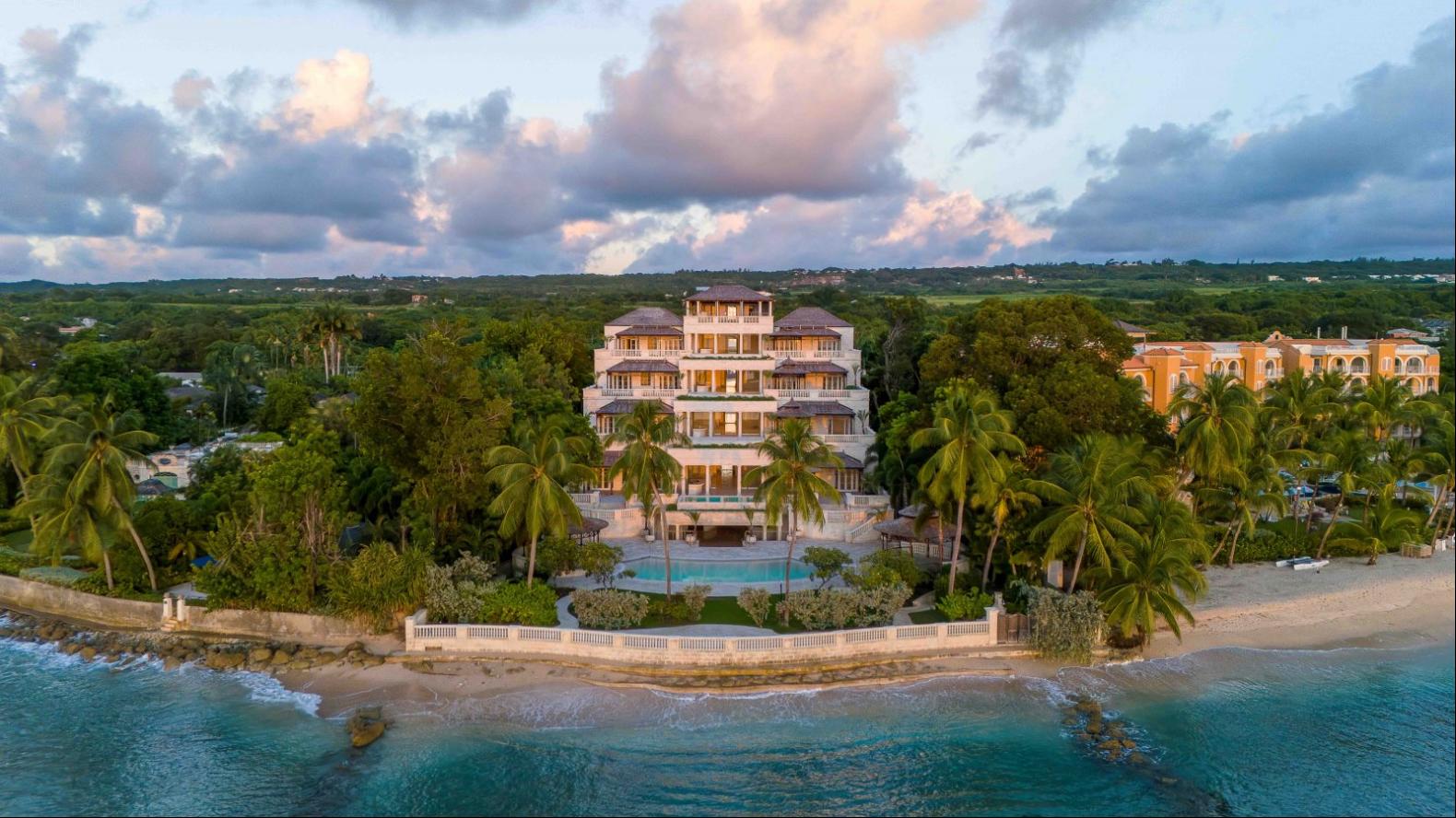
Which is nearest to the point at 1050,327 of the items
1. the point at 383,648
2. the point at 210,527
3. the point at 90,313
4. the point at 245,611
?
the point at 383,648

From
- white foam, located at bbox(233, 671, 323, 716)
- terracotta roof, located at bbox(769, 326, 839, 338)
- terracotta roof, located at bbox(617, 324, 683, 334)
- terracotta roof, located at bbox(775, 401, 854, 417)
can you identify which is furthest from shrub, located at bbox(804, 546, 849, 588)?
terracotta roof, located at bbox(617, 324, 683, 334)

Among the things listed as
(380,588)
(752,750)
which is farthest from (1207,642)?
(380,588)

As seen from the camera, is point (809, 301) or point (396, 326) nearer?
point (396, 326)

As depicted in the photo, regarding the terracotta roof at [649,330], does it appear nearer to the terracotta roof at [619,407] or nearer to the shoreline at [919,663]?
the terracotta roof at [619,407]

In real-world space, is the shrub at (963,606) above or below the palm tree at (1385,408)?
below

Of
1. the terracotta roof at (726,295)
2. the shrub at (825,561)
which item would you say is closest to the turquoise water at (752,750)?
the shrub at (825,561)

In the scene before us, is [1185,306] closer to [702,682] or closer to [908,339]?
[908,339]
